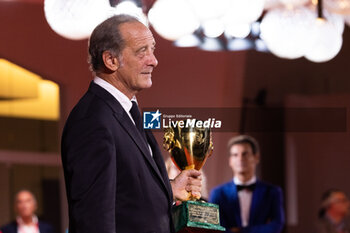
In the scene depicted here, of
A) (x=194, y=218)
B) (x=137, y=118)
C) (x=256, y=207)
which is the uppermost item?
(x=256, y=207)

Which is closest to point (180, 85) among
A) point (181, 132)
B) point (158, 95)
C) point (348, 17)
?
point (158, 95)

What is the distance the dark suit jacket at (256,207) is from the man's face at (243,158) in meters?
0.12

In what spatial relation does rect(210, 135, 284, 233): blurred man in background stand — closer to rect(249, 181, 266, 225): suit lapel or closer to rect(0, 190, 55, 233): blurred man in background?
rect(249, 181, 266, 225): suit lapel

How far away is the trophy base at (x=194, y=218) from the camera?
1961mm

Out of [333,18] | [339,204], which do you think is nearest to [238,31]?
[333,18]

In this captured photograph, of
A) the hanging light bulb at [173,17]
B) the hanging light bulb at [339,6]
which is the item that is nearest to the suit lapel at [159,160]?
the hanging light bulb at [173,17]

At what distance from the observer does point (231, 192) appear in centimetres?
496

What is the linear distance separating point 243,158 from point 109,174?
3479mm

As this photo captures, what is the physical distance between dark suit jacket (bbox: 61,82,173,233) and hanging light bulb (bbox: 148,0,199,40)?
2.87 metres

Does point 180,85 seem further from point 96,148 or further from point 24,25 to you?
point 96,148

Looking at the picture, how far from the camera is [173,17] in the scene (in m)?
4.69

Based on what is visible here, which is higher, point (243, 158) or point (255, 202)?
point (243, 158)

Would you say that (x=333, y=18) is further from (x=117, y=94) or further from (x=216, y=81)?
(x=117, y=94)

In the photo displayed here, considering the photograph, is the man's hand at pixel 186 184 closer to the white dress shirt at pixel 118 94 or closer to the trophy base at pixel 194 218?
the trophy base at pixel 194 218
